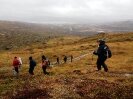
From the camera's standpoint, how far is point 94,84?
2969 cm

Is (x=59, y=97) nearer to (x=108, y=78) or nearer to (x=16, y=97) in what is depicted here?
(x=16, y=97)

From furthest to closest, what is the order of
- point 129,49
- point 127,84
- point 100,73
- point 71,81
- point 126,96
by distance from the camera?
point 129,49 → point 100,73 → point 71,81 → point 127,84 → point 126,96

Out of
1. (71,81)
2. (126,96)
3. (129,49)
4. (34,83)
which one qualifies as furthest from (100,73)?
(129,49)

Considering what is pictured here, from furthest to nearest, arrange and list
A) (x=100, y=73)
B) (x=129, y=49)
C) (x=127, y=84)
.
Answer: (x=129, y=49) → (x=100, y=73) → (x=127, y=84)

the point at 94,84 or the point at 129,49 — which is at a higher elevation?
the point at 94,84

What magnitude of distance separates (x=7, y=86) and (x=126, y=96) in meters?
11.6

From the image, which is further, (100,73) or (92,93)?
(100,73)

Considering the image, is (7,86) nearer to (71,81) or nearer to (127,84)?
(71,81)

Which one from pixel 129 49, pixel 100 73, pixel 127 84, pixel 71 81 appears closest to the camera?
pixel 127 84

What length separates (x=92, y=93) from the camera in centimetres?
2697

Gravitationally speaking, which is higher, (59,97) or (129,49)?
(59,97)

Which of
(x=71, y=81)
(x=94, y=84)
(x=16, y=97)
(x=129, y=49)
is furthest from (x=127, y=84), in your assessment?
(x=129, y=49)

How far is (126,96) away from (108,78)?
784 cm

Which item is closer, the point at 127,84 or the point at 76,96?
the point at 76,96
